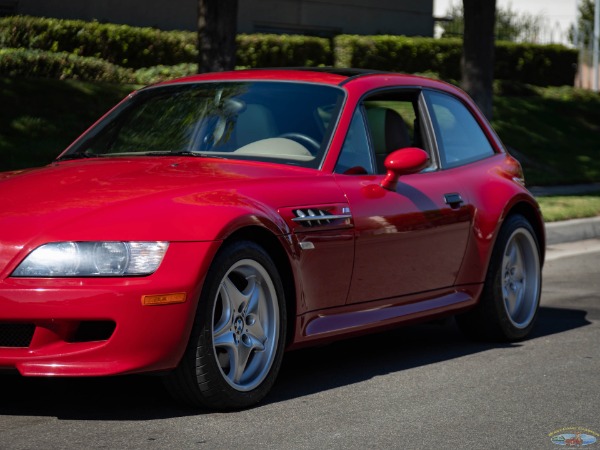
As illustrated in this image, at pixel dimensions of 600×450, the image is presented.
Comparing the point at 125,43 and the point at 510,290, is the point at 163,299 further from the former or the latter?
the point at 125,43

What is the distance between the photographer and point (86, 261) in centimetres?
504

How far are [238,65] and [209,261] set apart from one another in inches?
684

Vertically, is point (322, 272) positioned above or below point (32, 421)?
above

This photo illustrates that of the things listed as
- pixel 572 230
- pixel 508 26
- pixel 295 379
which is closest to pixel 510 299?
pixel 295 379

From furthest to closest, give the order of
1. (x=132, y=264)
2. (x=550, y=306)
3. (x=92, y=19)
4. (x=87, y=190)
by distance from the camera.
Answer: (x=92, y=19) < (x=550, y=306) < (x=87, y=190) < (x=132, y=264)

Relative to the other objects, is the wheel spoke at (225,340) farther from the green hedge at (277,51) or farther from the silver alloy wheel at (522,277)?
the green hedge at (277,51)

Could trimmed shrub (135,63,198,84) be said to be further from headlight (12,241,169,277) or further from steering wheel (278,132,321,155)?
headlight (12,241,169,277)

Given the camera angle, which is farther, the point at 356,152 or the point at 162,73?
the point at 162,73

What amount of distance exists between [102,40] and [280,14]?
23.1 ft

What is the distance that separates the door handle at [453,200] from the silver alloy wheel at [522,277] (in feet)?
2.21

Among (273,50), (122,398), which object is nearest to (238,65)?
(273,50)

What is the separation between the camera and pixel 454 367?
6.79 m

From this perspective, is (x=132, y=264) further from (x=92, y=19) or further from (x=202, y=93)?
(x=92, y=19)

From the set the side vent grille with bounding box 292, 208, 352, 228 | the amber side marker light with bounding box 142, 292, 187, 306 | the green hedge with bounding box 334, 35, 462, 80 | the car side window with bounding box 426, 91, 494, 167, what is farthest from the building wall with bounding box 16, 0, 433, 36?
the amber side marker light with bounding box 142, 292, 187, 306
